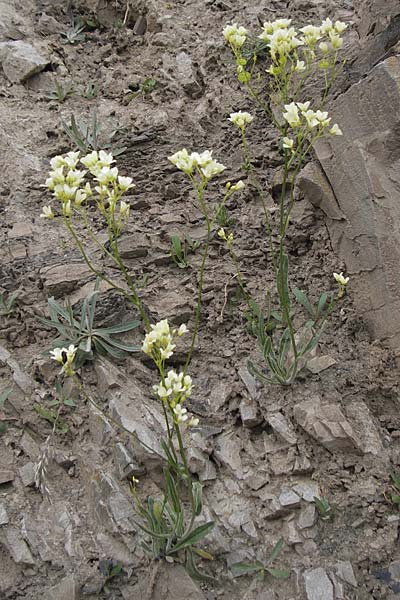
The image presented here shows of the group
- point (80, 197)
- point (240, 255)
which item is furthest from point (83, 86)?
point (80, 197)

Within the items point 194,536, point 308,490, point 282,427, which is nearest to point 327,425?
point 282,427

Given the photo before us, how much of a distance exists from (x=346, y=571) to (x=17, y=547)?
146 centimetres

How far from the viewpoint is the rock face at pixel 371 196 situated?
329 cm

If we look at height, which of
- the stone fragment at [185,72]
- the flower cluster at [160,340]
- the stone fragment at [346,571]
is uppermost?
the stone fragment at [185,72]

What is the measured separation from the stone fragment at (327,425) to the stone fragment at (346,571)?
1.76ft

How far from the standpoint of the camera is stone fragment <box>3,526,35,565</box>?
2598 mm

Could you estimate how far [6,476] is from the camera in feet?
9.40

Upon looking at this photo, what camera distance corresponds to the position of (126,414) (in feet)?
9.90

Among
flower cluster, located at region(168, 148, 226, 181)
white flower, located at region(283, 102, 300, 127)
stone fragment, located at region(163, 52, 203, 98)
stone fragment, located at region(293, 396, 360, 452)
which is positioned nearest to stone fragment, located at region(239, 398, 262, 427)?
stone fragment, located at region(293, 396, 360, 452)

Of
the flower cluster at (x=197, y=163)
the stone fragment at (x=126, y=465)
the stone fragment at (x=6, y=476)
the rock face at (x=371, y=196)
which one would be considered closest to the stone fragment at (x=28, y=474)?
the stone fragment at (x=6, y=476)

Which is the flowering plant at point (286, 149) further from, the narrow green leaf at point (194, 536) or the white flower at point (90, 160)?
Answer: the narrow green leaf at point (194, 536)

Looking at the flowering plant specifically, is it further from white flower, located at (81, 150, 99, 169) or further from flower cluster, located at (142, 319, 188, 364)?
flower cluster, located at (142, 319, 188, 364)

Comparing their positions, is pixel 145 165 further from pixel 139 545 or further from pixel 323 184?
pixel 139 545

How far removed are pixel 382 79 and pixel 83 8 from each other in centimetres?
345
